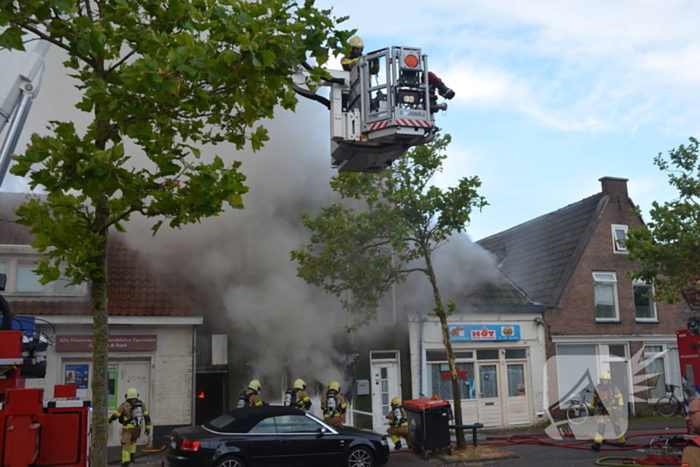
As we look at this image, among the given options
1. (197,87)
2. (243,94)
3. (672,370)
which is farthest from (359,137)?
(672,370)

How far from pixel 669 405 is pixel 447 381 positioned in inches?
295

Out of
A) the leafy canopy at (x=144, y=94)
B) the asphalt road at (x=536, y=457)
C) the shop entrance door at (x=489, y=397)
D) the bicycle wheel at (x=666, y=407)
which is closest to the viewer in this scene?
the leafy canopy at (x=144, y=94)

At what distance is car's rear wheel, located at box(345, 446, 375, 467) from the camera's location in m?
10.7

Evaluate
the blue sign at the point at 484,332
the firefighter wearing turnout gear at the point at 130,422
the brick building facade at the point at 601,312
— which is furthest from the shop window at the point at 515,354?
the firefighter wearing turnout gear at the point at 130,422

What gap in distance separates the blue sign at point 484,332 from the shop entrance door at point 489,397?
2.69 ft

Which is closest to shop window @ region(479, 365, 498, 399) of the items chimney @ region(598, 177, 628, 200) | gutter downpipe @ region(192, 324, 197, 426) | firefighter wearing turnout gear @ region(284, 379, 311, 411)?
firefighter wearing turnout gear @ region(284, 379, 311, 411)

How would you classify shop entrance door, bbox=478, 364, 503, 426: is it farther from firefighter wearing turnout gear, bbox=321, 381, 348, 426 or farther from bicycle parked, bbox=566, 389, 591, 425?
firefighter wearing turnout gear, bbox=321, 381, 348, 426

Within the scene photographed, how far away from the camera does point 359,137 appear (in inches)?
312

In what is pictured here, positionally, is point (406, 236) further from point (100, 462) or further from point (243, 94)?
point (100, 462)

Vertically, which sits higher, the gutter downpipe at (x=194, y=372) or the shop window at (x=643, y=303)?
the shop window at (x=643, y=303)

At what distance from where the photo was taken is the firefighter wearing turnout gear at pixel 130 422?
1138cm

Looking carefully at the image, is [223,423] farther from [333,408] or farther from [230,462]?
[333,408]

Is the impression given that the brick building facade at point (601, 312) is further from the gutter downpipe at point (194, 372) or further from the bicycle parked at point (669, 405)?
the gutter downpipe at point (194, 372)

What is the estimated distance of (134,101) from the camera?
18.0ft
